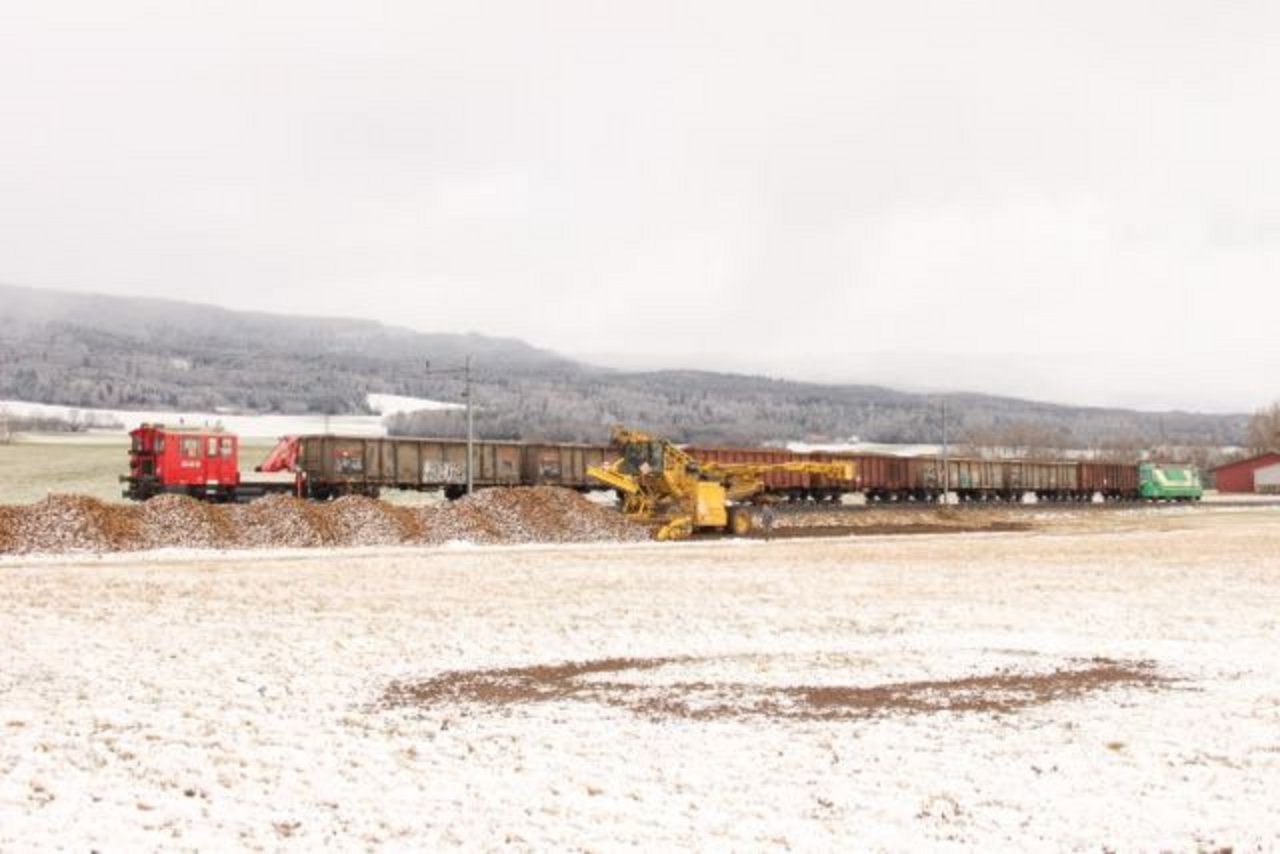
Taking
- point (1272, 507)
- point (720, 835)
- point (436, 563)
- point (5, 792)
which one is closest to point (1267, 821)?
point (720, 835)

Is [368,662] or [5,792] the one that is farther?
[368,662]

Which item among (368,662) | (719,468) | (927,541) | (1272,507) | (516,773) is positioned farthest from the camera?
(1272,507)

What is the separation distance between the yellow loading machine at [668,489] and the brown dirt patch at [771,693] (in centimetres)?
3259

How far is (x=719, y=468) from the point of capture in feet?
178

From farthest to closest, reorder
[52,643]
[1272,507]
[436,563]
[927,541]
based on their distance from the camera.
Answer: [1272,507]
[927,541]
[436,563]
[52,643]

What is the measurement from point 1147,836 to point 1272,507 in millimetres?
100174

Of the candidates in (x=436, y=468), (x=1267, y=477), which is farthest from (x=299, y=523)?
(x=1267, y=477)

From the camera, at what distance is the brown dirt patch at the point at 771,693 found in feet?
44.8

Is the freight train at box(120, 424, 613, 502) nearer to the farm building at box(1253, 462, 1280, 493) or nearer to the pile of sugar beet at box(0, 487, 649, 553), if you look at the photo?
the pile of sugar beet at box(0, 487, 649, 553)

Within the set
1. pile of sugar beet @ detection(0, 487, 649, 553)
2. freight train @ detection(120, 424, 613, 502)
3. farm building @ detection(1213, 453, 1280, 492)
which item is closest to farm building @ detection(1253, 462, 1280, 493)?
farm building @ detection(1213, 453, 1280, 492)

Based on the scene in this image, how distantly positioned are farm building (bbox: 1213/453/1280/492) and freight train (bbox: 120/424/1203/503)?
3100 inches

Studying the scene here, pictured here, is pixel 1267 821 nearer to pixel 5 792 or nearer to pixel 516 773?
pixel 516 773

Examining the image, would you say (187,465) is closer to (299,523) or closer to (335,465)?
(335,465)

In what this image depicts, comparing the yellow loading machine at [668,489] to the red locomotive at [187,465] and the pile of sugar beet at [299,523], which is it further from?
the red locomotive at [187,465]
